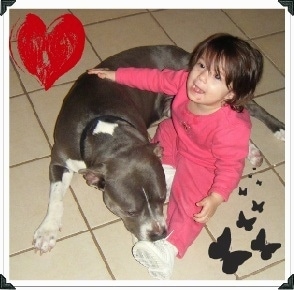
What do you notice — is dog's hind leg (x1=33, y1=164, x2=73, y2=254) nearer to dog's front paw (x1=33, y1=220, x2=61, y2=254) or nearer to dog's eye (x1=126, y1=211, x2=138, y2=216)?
dog's front paw (x1=33, y1=220, x2=61, y2=254)

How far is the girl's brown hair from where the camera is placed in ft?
8.22

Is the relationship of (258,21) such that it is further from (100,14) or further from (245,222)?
(245,222)

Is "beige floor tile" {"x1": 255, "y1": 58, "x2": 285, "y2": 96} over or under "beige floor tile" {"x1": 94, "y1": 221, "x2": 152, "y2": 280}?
over

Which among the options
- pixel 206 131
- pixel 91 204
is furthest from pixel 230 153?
pixel 91 204

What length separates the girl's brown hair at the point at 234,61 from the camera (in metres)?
2.51

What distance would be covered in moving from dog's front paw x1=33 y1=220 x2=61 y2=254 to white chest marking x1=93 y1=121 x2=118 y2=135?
27.2 inches

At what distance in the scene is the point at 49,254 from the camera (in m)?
2.83

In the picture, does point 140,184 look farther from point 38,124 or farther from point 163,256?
point 38,124

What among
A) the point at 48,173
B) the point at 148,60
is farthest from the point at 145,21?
the point at 48,173

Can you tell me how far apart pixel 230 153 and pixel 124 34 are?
203 cm

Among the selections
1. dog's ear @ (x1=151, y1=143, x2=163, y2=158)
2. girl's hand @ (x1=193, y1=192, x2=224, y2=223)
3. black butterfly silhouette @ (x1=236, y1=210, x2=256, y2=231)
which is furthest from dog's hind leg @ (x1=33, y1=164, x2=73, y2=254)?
black butterfly silhouette @ (x1=236, y1=210, x2=256, y2=231)

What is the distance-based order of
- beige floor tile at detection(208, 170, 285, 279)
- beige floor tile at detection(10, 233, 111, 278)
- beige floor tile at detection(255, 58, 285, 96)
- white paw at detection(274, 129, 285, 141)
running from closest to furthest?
beige floor tile at detection(10, 233, 111, 278) < beige floor tile at detection(208, 170, 285, 279) < white paw at detection(274, 129, 285, 141) < beige floor tile at detection(255, 58, 285, 96)

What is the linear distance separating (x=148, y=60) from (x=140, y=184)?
1.15m

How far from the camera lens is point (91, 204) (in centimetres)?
307
